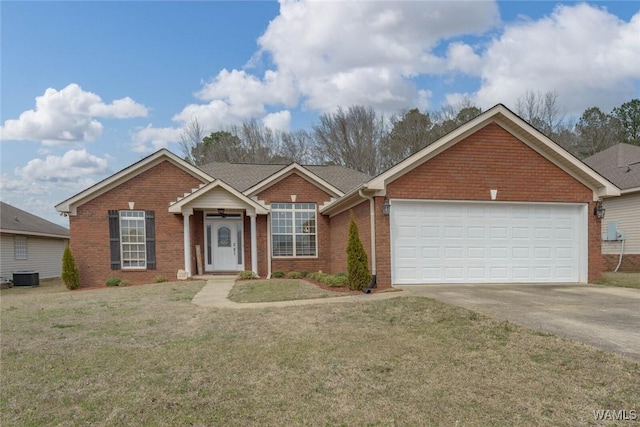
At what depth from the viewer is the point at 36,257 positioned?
22656 mm

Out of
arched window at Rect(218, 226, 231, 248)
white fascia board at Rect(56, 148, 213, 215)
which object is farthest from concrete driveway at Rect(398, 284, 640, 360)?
white fascia board at Rect(56, 148, 213, 215)

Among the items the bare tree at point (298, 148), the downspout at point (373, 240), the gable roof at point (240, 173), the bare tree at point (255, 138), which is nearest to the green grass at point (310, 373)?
the downspout at point (373, 240)

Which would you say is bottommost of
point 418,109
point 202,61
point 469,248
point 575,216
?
point 469,248

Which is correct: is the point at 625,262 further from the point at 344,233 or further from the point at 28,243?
the point at 28,243

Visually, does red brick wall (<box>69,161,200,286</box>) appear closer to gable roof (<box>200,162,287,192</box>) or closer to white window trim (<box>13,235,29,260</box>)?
gable roof (<box>200,162,287,192</box>)

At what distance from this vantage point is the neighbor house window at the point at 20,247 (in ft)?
68.2

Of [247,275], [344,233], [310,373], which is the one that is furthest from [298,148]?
[310,373]

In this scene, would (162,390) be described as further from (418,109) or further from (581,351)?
(418,109)

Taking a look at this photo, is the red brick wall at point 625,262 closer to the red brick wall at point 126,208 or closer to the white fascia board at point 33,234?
the red brick wall at point 126,208

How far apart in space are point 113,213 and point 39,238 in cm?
1075

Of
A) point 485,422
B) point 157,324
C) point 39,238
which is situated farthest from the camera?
point 39,238

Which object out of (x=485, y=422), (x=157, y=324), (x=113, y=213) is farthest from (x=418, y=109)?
(x=485, y=422)

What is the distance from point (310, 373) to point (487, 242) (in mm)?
8762

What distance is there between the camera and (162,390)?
4.35m
